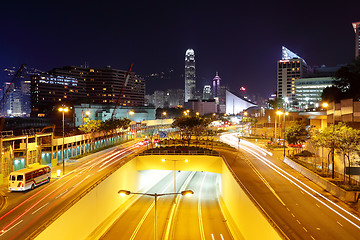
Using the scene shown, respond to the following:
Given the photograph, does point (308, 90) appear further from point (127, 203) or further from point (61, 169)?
point (61, 169)

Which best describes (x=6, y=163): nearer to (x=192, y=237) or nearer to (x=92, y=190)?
(x=92, y=190)

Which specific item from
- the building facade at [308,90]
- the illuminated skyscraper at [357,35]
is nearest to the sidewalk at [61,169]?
the building facade at [308,90]

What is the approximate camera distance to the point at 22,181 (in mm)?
26766

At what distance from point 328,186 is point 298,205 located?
6320mm

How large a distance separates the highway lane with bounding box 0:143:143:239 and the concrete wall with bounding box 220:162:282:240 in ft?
45.2

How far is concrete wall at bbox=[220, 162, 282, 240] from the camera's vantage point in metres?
17.1

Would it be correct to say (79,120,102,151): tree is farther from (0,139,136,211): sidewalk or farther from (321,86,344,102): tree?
(321,86,344,102): tree

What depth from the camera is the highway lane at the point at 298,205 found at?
685 inches

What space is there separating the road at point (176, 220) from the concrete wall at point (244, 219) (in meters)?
1.01

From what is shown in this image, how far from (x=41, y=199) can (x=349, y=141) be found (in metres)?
30.3

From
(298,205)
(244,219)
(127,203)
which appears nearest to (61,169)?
(127,203)

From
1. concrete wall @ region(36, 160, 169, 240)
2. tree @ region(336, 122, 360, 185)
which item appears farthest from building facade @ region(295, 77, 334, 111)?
concrete wall @ region(36, 160, 169, 240)

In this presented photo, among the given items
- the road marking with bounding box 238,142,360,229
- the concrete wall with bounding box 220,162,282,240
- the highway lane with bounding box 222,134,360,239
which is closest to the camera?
the concrete wall with bounding box 220,162,282,240

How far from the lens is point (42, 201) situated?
2400cm
